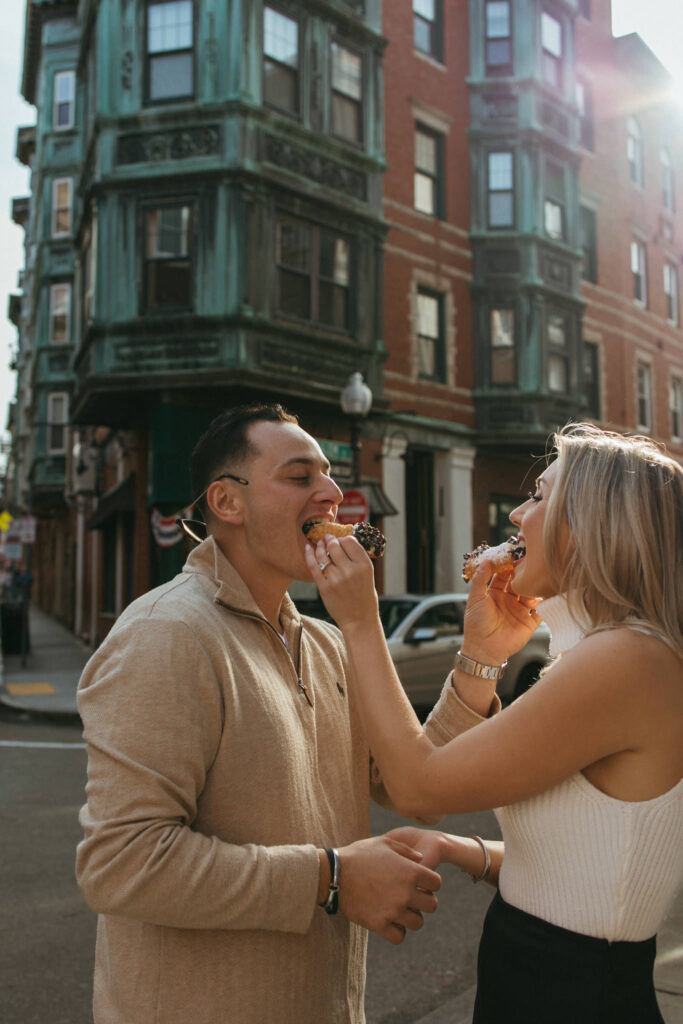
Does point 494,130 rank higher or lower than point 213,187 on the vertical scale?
higher

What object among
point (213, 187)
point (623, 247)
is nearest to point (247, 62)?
point (213, 187)

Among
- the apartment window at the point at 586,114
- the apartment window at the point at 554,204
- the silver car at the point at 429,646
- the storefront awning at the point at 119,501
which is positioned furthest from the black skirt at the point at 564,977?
the apartment window at the point at 586,114

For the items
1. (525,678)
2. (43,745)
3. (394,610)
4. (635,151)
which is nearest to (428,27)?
(635,151)

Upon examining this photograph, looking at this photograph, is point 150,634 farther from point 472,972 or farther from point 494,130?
point 494,130

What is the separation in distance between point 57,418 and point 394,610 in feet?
82.7

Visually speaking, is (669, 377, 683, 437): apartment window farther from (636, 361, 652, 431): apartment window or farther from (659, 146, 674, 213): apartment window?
(659, 146, 674, 213): apartment window

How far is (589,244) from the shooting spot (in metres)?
25.3

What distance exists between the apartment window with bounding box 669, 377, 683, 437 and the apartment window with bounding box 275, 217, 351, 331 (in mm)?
15636

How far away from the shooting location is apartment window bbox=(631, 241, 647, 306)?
1079 inches

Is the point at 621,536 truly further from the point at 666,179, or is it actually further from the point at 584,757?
the point at 666,179

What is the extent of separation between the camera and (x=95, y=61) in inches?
717

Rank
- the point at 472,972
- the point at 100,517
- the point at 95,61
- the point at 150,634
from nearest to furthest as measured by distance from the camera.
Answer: the point at 150,634 → the point at 472,972 → the point at 95,61 → the point at 100,517

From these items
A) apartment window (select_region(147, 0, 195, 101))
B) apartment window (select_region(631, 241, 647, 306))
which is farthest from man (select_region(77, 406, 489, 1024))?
apartment window (select_region(631, 241, 647, 306))

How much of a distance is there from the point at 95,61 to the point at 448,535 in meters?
12.6
